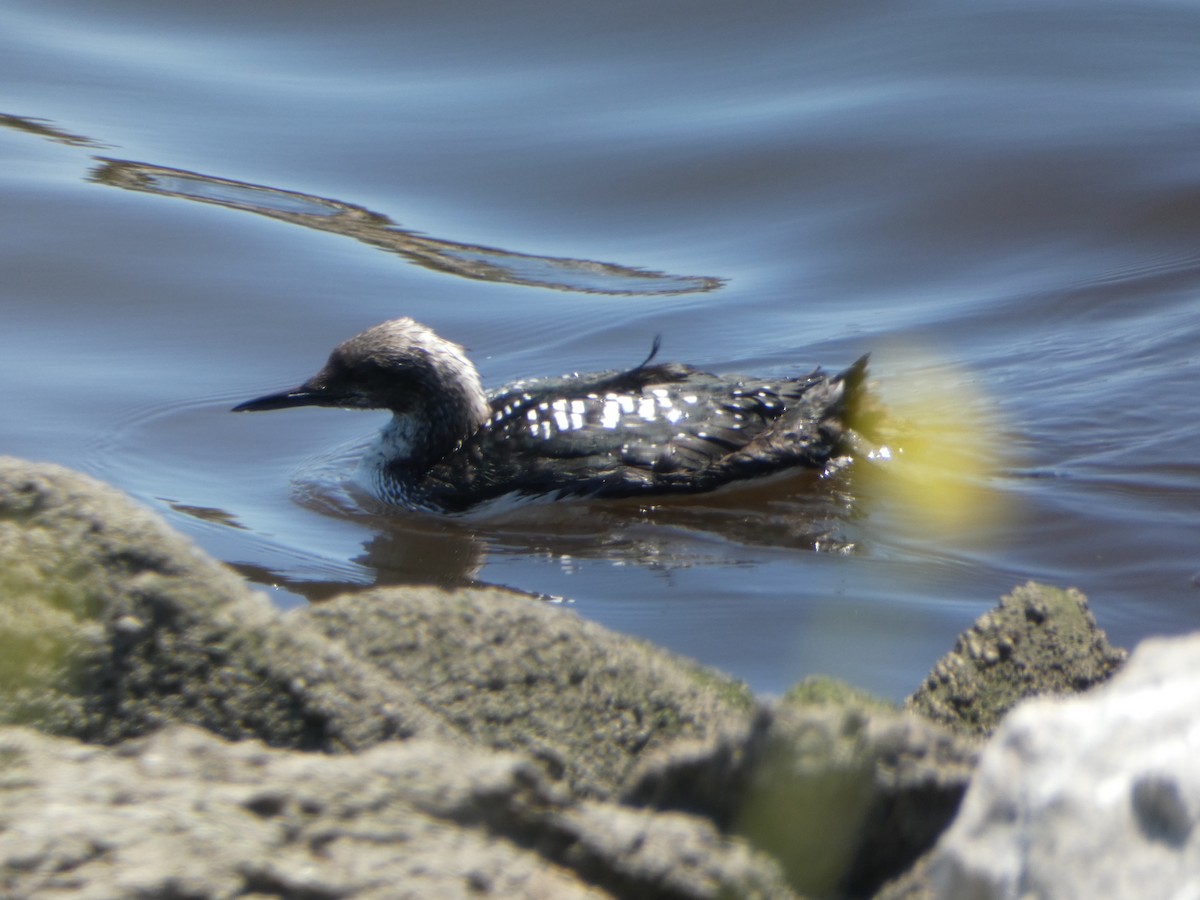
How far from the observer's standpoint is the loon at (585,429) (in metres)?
7.33

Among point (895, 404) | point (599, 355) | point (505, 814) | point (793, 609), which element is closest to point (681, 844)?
point (505, 814)

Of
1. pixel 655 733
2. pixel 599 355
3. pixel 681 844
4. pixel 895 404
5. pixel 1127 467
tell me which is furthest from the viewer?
pixel 599 355

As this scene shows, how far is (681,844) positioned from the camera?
219cm

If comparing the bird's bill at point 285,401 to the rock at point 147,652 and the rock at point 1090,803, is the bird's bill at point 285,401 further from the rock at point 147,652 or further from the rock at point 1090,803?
the rock at point 1090,803

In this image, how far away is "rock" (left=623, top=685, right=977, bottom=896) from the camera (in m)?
2.29

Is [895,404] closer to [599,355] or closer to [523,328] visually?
[599,355]

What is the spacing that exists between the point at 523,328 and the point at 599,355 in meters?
0.64

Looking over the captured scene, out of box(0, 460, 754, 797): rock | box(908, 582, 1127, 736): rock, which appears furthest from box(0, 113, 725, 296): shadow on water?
box(0, 460, 754, 797): rock

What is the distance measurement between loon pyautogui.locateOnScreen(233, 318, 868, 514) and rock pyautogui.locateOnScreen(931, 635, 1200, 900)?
5339mm

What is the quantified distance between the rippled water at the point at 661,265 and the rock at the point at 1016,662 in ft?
4.64

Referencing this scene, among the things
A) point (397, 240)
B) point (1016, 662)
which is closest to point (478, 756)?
point (1016, 662)

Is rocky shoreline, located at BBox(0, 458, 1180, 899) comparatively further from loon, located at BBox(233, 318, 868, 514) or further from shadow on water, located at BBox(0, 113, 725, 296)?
shadow on water, located at BBox(0, 113, 725, 296)

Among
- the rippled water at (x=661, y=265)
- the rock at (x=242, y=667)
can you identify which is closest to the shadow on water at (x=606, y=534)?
the rippled water at (x=661, y=265)

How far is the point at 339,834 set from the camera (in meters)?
2.10
